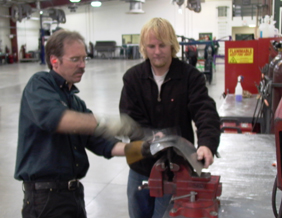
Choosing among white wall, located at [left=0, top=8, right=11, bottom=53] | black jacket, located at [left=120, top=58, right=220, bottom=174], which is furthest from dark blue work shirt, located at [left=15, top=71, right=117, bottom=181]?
white wall, located at [left=0, top=8, right=11, bottom=53]

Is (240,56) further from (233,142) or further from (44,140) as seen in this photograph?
(44,140)

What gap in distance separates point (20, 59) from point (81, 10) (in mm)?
5453

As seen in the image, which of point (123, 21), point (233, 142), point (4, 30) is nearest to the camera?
point (233, 142)

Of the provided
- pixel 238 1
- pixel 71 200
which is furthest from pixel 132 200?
pixel 238 1

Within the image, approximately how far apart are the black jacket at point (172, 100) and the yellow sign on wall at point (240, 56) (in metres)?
2.95

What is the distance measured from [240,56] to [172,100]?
3072 millimetres

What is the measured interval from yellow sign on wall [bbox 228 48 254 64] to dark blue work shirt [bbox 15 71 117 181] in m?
3.33

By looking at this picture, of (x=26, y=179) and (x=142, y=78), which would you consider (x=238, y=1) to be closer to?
(x=142, y=78)

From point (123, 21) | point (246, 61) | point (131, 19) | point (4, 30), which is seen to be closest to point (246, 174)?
point (246, 61)

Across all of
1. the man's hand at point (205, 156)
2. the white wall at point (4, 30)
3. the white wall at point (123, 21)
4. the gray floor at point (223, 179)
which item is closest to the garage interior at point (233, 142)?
the gray floor at point (223, 179)

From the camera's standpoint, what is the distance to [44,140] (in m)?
1.35

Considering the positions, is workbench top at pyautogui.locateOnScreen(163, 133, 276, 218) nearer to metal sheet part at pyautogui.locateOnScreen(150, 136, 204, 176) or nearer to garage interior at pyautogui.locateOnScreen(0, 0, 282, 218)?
garage interior at pyautogui.locateOnScreen(0, 0, 282, 218)

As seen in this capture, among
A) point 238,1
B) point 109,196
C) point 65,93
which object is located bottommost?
point 109,196

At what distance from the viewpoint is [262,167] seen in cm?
194
